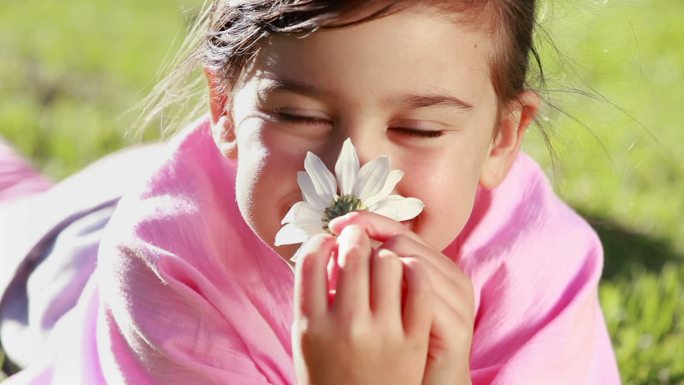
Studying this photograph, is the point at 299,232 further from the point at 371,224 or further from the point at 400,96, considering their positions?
the point at 400,96

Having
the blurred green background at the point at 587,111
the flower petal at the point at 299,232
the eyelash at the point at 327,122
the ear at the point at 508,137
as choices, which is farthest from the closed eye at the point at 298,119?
the blurred green background at the point at 587,111

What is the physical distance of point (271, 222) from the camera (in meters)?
2.06

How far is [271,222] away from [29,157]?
82.3 inches

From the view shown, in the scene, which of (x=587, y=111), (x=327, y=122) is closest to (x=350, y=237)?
(x=327, y=122)

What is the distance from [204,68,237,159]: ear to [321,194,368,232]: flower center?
49 centimetres

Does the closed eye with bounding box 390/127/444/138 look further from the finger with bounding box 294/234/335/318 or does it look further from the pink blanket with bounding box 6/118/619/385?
the pink blanket with bounding box 6/118/619/385

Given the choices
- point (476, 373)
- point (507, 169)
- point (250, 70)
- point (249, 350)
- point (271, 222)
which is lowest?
point (476, 373)

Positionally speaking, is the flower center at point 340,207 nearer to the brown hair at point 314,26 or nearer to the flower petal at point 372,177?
the flower petal at point 372,177

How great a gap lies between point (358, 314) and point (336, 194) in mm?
201

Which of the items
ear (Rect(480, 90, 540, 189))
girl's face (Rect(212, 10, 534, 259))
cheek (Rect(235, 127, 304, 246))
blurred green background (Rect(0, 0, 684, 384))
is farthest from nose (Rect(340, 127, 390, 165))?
blurred green background (Rect(0, 0, 684, 384))

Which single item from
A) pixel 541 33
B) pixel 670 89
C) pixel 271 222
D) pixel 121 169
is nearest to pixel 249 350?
pixel 271 222

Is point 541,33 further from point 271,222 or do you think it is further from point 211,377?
point 211,377

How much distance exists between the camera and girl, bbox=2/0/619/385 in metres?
1.83

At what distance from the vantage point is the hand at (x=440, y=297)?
182 centimetres
